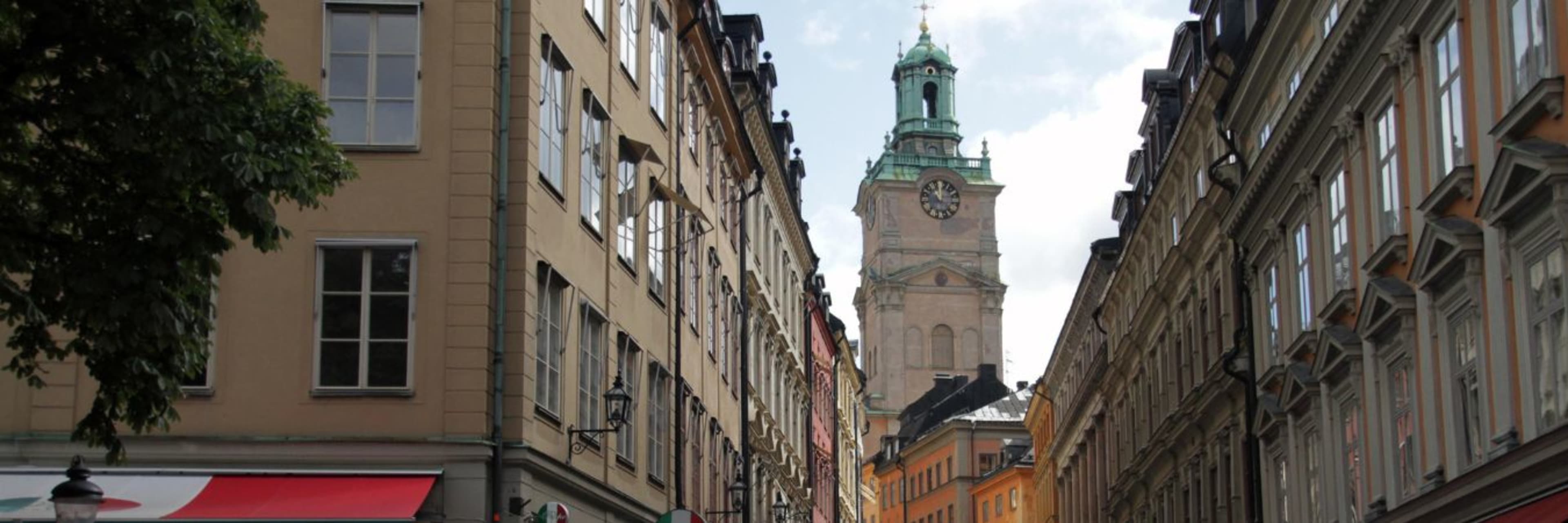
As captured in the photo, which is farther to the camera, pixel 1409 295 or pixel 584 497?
pixel 584 497

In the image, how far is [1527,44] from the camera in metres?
20.2

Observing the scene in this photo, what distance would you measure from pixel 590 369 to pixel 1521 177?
12.6 metres

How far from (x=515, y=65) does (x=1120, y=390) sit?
35138mm

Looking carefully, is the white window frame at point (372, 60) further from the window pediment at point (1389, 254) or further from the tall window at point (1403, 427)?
the tall window at point (1403, 427)

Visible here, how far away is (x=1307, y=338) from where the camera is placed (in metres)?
31.3

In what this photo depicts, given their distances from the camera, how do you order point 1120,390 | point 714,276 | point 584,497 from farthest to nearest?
1. point 1120,390
2. point 714,276
3. point 584,497

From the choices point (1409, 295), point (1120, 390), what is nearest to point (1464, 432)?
point (1409, 295)

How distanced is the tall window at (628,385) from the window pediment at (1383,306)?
9.57m

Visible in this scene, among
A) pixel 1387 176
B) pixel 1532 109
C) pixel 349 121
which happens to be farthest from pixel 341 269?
pixel 1387 176

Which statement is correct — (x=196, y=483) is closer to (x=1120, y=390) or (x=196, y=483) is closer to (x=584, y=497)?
(x=584, y=497)

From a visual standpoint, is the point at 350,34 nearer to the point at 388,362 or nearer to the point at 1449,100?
the point at 388,362

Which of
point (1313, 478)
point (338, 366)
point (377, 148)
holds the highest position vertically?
point (377, 148)

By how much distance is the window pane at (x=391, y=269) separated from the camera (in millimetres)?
23484

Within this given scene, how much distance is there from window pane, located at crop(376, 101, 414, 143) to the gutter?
948 millimetres
